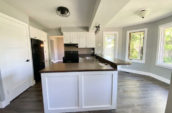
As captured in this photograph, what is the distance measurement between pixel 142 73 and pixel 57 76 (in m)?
4.13

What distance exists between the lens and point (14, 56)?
7.65ft

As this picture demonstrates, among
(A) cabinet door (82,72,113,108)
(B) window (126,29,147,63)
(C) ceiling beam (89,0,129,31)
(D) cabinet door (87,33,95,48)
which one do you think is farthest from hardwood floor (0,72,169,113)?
(D) cabinet door (87,33,95,48)

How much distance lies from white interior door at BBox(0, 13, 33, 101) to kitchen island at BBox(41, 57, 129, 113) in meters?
1.17

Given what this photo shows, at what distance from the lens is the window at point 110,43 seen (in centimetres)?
479

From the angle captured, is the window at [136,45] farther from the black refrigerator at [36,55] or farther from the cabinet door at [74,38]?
the black refrigerator at [36,55]

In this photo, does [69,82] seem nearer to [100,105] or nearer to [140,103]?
[100,105]

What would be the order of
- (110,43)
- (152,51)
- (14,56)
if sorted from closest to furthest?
1. (14,56)
2. (152,51)
3. (110,43)

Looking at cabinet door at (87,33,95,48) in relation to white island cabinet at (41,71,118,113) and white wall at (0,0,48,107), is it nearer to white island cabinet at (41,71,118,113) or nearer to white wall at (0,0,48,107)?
white wall at (0,0,48,107)

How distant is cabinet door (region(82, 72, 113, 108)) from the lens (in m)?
1.72

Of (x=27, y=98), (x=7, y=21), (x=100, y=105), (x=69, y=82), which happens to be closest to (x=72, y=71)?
(x=69, y=82)

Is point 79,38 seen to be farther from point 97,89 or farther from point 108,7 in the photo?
point 97,89

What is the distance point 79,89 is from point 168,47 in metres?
3.61

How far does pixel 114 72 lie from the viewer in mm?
1720

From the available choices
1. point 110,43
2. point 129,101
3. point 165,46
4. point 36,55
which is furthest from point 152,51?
point 36,55
